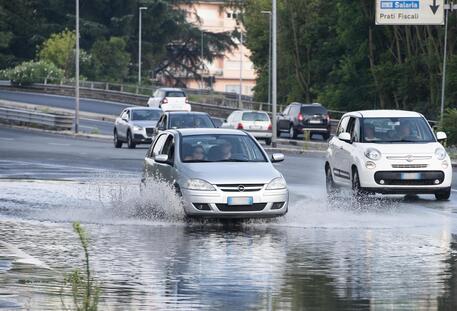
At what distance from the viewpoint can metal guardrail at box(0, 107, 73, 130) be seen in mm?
69250

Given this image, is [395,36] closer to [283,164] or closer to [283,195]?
[283,164]

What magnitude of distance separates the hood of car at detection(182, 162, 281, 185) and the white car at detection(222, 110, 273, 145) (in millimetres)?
37894

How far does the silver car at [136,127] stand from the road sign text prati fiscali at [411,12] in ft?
57.3

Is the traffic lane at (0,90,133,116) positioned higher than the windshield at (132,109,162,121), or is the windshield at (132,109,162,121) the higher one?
the windshield at (132,109,162,121)

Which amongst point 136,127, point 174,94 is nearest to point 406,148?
point 136,127

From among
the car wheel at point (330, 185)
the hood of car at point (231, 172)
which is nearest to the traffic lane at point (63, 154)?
the car wheel at point (330, 185)

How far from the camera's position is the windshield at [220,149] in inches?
865

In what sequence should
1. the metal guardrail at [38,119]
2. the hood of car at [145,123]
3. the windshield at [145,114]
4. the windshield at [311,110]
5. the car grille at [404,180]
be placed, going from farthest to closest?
the metal guardrail at [38,119] → the windshield at [311,110] → the windshield at [145,114] → the hood of car at [145,123] → the car grille at [404,180]

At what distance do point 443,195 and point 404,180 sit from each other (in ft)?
3.66

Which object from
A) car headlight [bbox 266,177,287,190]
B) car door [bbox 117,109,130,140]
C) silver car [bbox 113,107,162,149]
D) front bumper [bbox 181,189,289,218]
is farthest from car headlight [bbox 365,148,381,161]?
car door [bbox 117,109,130,140]

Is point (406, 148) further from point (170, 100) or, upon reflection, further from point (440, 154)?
point (170, 100)

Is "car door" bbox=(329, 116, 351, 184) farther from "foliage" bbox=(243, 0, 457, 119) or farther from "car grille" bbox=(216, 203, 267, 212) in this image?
"foliage" bbox=(243, 0, 457, 119)

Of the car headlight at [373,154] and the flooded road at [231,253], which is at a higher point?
the car headlight at [373,154]

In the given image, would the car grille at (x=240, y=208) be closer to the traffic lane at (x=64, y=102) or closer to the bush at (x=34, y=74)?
the traffic lane at (x=64, y=102)
